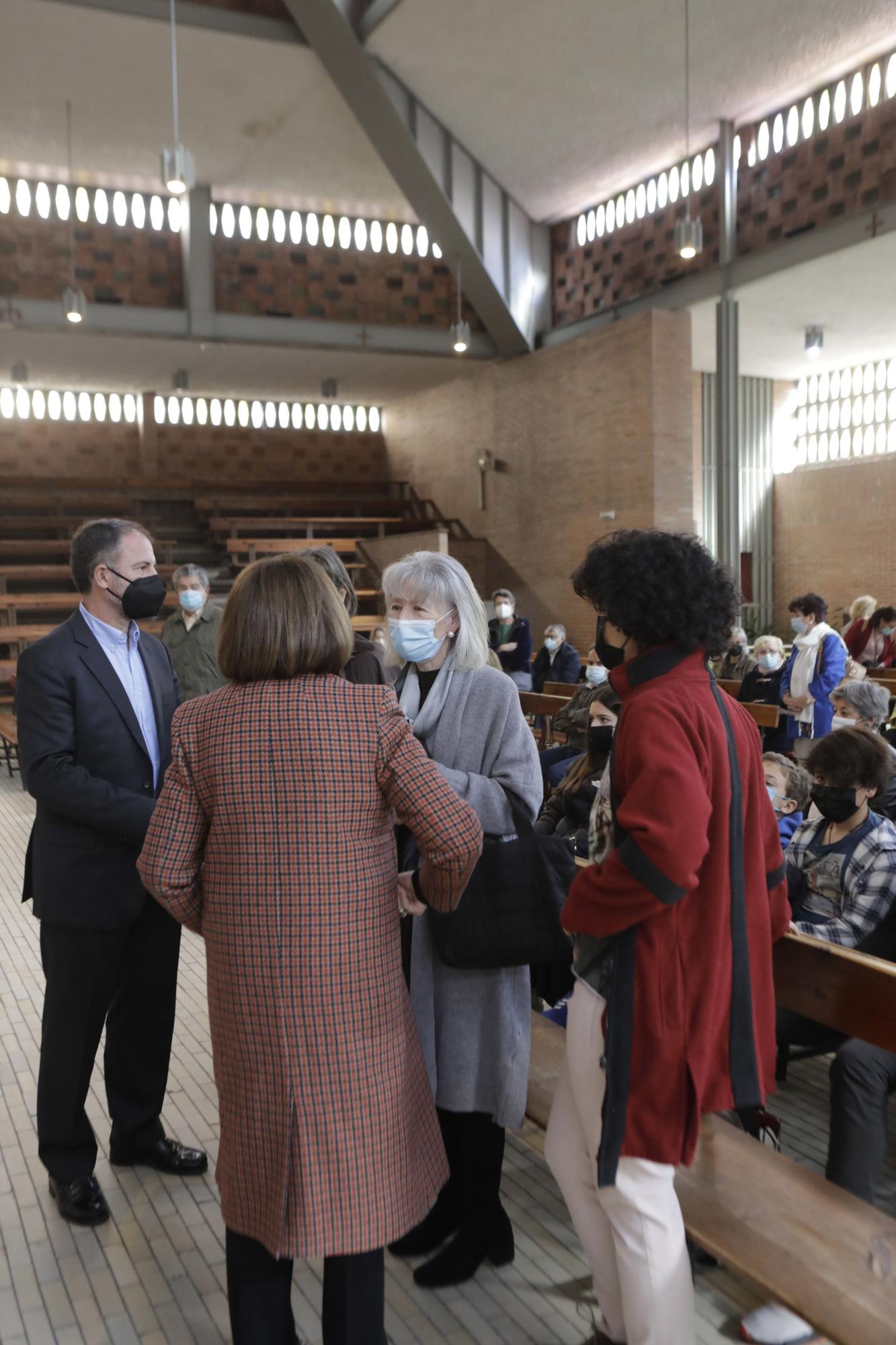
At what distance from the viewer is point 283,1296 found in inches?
72.4

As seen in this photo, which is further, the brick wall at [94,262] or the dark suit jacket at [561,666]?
the brick wall at [94,262]

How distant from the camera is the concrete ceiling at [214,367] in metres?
14.6

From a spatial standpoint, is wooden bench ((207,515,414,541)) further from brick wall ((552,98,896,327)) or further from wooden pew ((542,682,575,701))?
wooden pew ((542,682,575,701))

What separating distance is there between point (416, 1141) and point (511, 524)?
14389mm

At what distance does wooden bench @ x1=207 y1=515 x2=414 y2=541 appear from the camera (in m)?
16.3

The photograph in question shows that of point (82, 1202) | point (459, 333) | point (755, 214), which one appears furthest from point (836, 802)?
point (459, 333)

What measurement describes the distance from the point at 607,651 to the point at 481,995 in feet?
2.64

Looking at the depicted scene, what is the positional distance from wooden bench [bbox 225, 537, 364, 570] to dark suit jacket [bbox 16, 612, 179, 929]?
12.0 metres

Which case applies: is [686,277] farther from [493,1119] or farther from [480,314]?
[493,1119]

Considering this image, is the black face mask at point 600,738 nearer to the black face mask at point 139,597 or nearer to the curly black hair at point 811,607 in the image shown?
the black face mask at point 139,597

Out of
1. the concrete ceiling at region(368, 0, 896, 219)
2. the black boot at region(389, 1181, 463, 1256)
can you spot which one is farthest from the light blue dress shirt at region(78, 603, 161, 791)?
the concrete ceiling at region(368, 0, 896, 219)

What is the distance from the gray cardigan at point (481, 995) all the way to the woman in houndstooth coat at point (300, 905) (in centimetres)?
44

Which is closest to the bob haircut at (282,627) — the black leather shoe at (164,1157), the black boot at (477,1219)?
the black boot at (477,1219)

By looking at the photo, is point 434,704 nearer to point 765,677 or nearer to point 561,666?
point 765,677
